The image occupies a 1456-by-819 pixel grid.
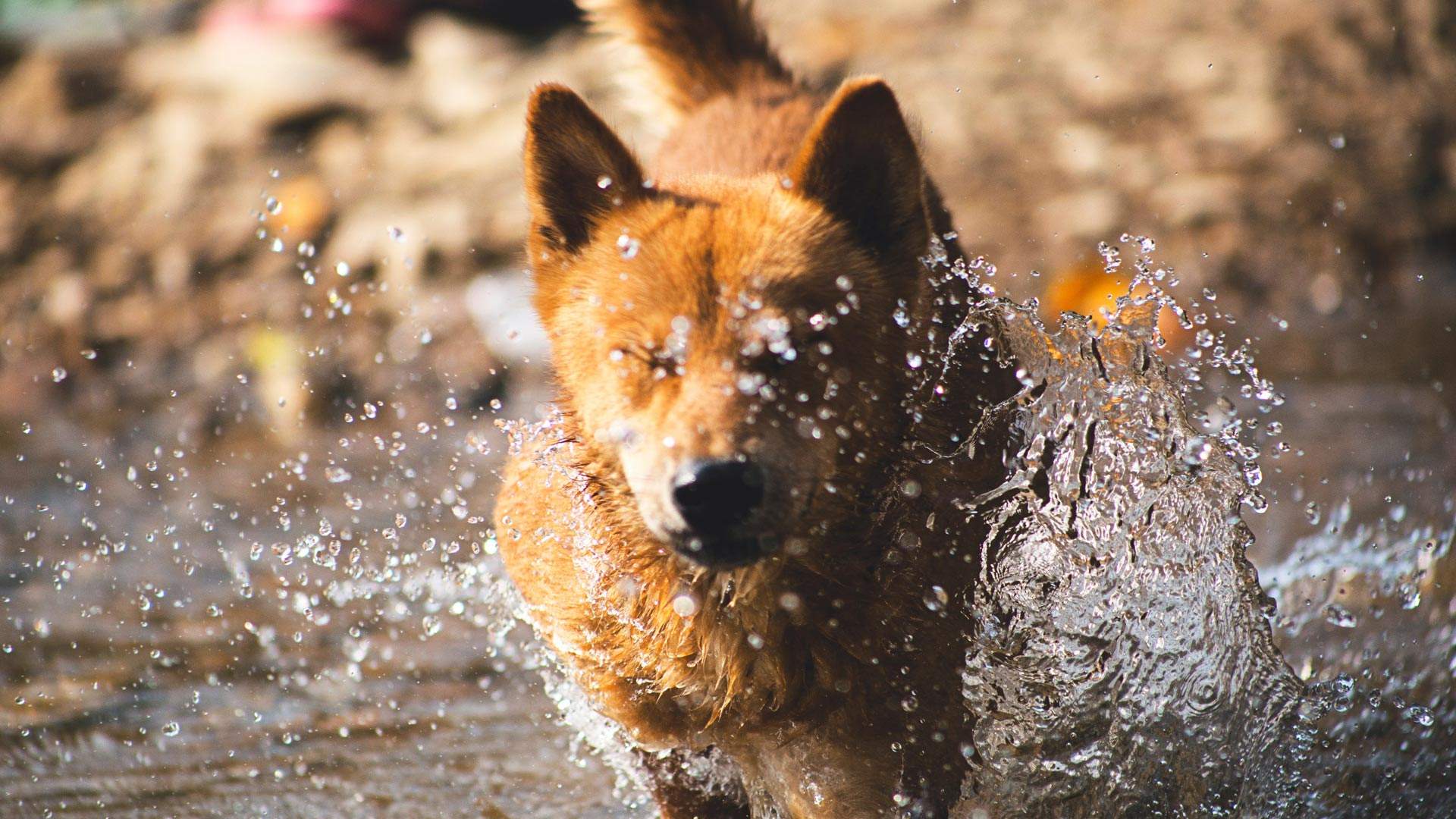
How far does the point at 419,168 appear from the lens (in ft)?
28.1

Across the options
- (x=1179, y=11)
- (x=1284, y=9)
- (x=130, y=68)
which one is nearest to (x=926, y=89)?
(x=1179, y=11)

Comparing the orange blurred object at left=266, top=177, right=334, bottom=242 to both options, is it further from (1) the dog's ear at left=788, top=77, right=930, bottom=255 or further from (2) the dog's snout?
(2) the dog's snout

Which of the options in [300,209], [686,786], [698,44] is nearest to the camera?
[686,786]

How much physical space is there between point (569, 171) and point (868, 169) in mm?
691

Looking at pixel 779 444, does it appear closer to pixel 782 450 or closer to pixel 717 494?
pixel 782 450

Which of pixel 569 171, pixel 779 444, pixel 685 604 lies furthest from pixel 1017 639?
pixel 569 171

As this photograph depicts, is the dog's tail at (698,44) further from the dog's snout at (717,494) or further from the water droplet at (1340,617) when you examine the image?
the dog's snout at (717,494)

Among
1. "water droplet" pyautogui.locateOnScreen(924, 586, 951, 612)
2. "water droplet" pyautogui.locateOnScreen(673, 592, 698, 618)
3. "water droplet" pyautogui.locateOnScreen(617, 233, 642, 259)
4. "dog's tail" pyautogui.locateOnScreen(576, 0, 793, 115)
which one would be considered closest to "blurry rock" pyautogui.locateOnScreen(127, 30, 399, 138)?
"dog's tail" pyautogui.locateOnScreen(576, 0, 793, 115)

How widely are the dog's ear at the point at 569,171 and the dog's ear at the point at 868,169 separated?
406mm

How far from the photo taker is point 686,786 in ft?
12.2

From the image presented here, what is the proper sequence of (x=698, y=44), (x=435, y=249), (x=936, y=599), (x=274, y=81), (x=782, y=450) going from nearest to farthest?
(x=782, y=450)
(x=936, y=599)
(x=698, y=44)
(x=435, y=249)
(x=274, y=81)

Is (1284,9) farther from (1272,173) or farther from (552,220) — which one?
(552,220)

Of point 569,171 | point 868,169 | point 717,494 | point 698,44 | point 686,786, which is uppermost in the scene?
point 868,169

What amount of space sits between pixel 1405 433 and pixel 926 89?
11.5ft
